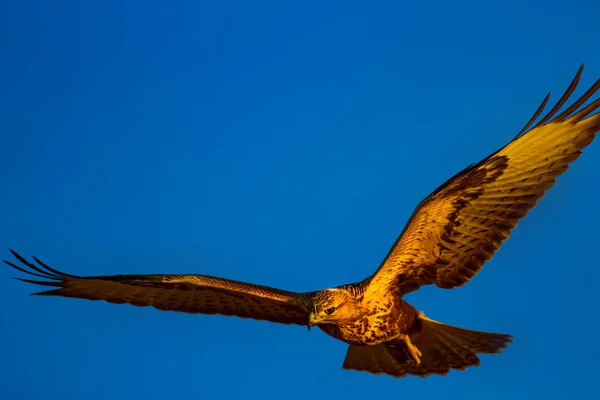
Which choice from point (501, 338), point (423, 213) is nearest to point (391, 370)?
point (501, 338)

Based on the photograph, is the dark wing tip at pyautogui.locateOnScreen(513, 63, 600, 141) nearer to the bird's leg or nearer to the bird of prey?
the bird of prey

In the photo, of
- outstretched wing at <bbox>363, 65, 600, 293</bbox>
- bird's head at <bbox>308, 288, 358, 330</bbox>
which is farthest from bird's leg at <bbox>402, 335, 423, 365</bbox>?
bird's head at <bbox>308, 288, 358, 330</bbox>

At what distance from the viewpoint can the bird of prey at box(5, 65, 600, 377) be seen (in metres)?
7.38

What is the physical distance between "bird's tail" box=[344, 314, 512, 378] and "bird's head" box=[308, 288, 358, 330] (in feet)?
3.11

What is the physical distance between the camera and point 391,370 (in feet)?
27.8

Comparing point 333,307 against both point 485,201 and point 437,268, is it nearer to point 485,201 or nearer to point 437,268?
point 437,268

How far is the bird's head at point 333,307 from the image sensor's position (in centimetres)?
731

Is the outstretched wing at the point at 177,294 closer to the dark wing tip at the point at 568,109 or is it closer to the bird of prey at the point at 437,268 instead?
the bird of prey at the point at 437,268

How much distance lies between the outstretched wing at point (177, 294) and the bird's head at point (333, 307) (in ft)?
3.14

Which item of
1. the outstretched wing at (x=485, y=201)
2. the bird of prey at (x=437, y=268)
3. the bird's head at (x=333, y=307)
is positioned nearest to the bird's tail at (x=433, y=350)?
the bird of prey at (x=437, y=268)

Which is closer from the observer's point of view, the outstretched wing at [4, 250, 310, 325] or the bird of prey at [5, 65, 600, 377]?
the bird of prey at [5, 65, 600, 377]

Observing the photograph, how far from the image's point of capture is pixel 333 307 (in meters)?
7.35

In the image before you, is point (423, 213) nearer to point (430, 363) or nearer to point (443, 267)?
point (443, 267)

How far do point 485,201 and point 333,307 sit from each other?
157 cm
